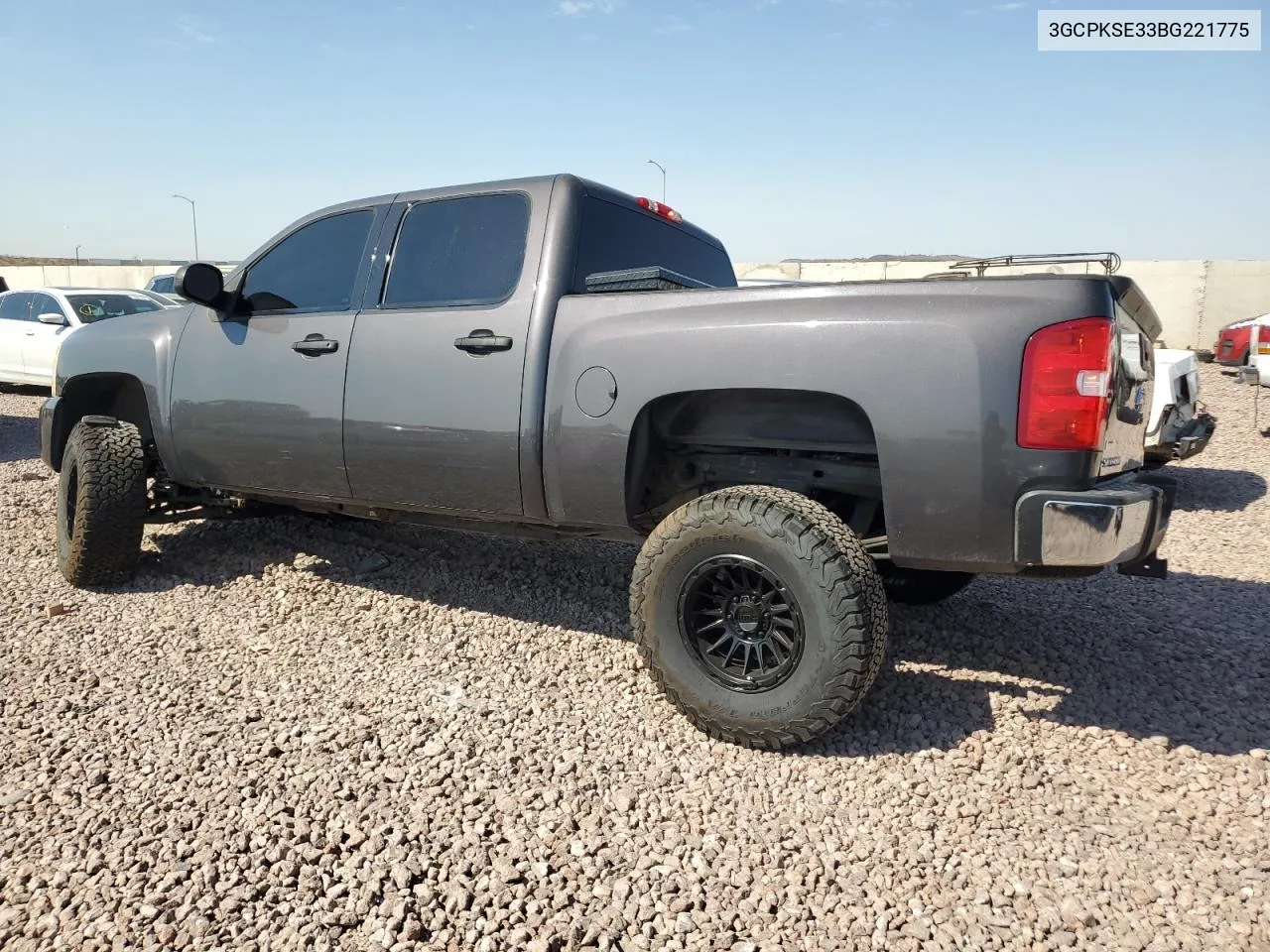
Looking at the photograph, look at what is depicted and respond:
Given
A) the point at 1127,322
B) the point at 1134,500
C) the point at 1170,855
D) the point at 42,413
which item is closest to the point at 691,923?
the point at 1170,855

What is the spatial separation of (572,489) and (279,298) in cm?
202

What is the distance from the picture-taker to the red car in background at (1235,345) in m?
11.5

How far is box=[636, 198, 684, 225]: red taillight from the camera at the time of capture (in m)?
3.91

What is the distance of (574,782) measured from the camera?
2.70 m

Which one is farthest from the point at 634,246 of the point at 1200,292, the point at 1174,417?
the point at 1200,292

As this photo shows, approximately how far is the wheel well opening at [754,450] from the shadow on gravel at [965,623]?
0.73 meters

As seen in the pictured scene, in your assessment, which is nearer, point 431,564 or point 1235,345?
point 431,564

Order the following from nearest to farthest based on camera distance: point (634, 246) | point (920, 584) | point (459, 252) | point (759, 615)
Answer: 1. point (759, 615)
2. point (459, 252)
3. point (634, 246)
4. point (920, 584)

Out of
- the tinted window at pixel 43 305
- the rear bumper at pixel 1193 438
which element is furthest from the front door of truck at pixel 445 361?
the tinted window at pixel 43 305

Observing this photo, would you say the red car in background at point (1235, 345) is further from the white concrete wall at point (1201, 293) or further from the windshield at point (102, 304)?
the windshield at point (102, 304)

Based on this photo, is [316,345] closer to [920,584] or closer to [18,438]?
[920,584]

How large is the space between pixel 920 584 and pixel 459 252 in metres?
2.61

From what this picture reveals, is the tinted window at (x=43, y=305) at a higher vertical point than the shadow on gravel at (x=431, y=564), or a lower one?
higher

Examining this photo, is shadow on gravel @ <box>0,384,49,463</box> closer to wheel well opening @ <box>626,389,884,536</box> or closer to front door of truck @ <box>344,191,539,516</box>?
front door of truck @ <box>344,191,539,516</box>
